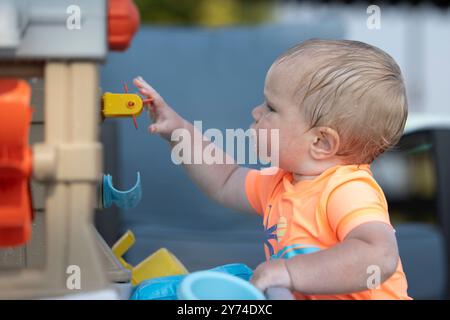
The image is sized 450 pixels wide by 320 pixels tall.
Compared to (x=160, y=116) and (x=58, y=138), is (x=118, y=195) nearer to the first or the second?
A: (x=160, y=116)

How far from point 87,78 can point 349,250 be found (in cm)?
37

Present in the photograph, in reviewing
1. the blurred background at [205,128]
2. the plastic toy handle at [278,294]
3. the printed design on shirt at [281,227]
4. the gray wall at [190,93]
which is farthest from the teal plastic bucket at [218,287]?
the gray wall at [190,93]

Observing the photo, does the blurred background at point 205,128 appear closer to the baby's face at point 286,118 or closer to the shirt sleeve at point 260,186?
the shirt sleeve at point 260,186

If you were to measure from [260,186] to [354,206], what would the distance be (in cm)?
30

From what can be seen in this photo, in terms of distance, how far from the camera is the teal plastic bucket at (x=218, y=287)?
2.61 feet

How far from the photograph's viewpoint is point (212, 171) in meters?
1.27

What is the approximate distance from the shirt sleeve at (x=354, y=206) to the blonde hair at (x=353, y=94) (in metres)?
0.08

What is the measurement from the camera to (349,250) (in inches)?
34.3

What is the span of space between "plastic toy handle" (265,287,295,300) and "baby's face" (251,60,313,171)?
0.94ft

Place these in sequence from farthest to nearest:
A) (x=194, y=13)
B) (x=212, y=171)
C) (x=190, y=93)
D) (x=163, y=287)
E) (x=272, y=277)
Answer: (x=194, y=13), (x=190, y=93), (x=212, y=171), (x=163, y=287), (x=272, y=277)

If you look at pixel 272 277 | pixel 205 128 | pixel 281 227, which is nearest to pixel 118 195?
pixel 281 227

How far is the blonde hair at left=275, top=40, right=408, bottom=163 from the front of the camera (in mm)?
1012

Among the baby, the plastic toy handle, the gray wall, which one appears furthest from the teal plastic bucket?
the gray wall
